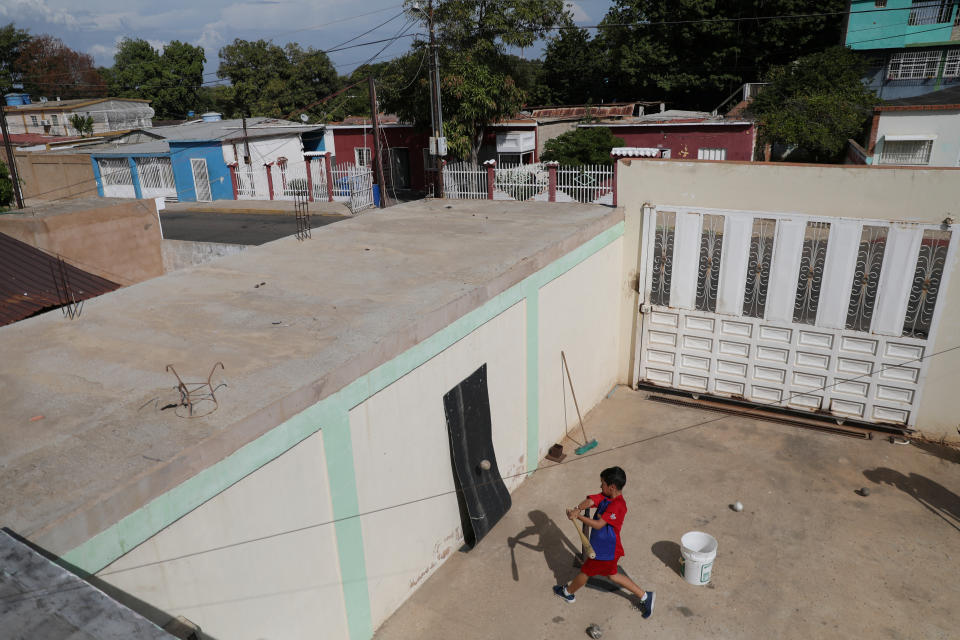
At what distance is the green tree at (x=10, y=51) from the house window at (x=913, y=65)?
65.0 m

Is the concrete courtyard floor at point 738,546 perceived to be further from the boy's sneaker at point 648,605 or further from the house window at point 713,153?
the house window at point 713,153

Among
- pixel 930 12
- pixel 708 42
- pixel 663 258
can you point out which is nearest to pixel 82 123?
pixel 708 42

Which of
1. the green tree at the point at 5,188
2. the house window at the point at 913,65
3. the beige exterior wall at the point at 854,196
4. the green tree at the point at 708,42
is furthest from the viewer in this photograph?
the green tree at the point at 708,42

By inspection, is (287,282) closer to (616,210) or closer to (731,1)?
(616,210)

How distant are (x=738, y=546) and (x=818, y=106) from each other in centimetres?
2161

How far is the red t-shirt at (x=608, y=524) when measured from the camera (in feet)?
17.2

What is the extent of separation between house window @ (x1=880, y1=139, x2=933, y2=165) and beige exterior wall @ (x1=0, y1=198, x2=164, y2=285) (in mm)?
22073

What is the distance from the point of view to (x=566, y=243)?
8.00 metres

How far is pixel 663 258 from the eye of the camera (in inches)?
363

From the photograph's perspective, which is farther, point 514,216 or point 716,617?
point 514,216

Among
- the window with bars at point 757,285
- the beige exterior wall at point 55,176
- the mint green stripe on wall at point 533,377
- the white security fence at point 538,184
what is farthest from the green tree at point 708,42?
the mint green stripe on wall at point 533,377

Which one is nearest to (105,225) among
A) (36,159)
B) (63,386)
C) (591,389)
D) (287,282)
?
(287,282)

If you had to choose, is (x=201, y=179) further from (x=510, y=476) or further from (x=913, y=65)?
(x=913, y=65)

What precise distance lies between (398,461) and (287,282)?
2.42m
